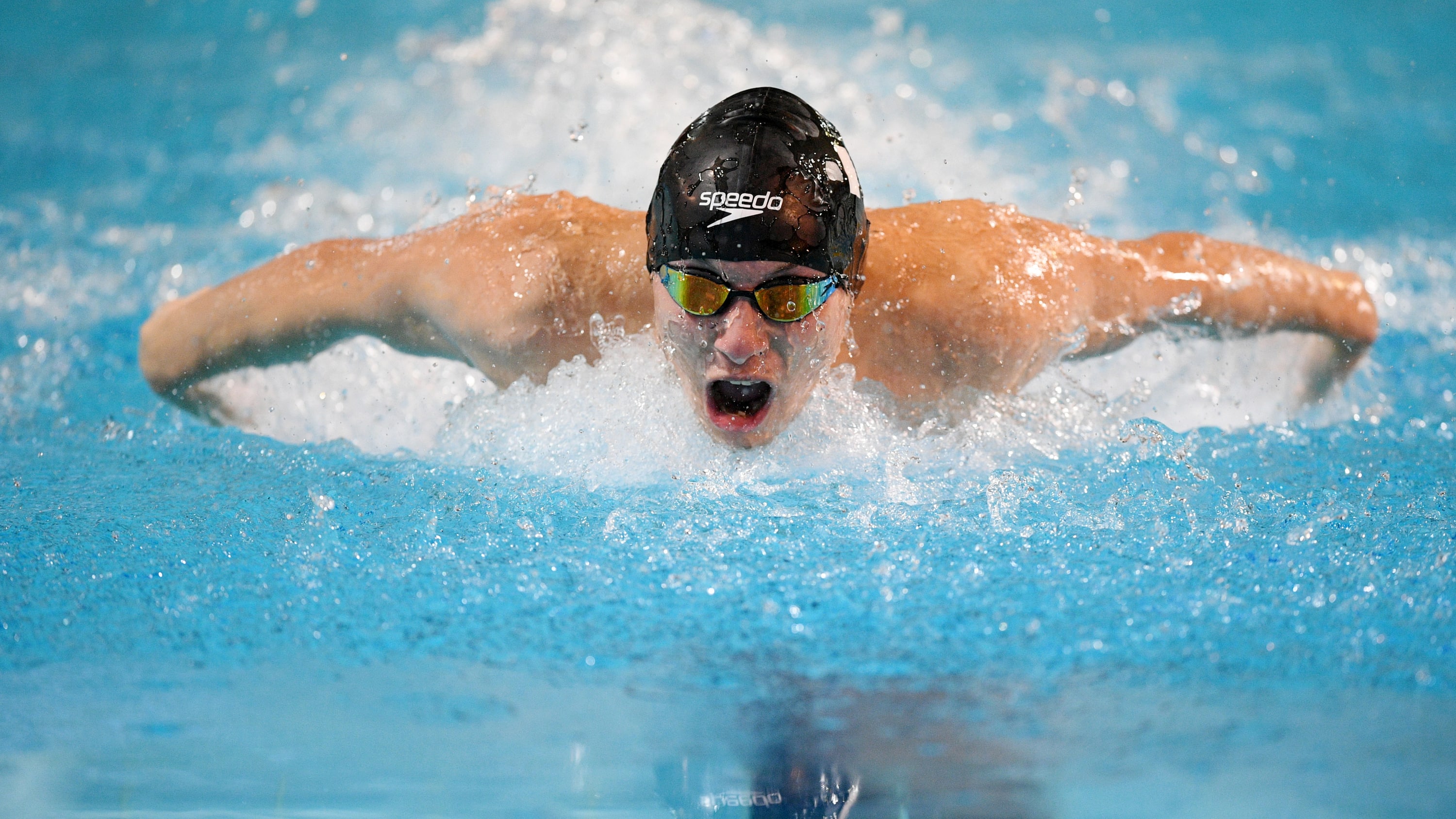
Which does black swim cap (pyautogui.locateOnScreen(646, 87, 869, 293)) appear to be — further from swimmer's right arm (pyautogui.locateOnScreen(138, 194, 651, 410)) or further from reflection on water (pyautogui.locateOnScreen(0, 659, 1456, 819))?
reflection on water (pyautogui.locateOnScreen(0, 659, 1456, 819))

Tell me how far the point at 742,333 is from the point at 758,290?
8cm

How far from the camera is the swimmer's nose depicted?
2059mm

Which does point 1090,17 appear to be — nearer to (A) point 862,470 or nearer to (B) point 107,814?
(A) point 862,470

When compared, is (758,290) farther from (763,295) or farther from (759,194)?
(759,194)

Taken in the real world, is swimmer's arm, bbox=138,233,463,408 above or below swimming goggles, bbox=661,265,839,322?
above

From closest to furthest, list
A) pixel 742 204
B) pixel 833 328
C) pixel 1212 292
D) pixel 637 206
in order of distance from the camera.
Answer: pixel 742 204 < pixel 833 328 < pixel 1212 292 < pixel 637 206

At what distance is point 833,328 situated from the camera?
7.22 ft

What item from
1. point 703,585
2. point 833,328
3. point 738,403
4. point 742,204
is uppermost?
point 742,204

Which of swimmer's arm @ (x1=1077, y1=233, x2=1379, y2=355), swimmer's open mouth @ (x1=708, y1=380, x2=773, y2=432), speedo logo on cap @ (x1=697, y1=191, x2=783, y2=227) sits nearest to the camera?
speedo logo on cap @ (x1=697, y1=191, x2=783, y2=227)

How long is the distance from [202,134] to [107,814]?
4.11 m

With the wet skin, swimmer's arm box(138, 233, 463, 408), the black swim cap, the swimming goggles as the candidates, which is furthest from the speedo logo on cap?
swimmer's arm box(138, 233, 463, 408)

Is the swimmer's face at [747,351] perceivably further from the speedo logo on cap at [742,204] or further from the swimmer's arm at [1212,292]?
the swimmer's arm at [1212,292]

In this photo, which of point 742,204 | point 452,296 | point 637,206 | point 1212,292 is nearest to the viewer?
point 742,204

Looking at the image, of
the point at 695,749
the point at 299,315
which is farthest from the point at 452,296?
the point at 695,749
